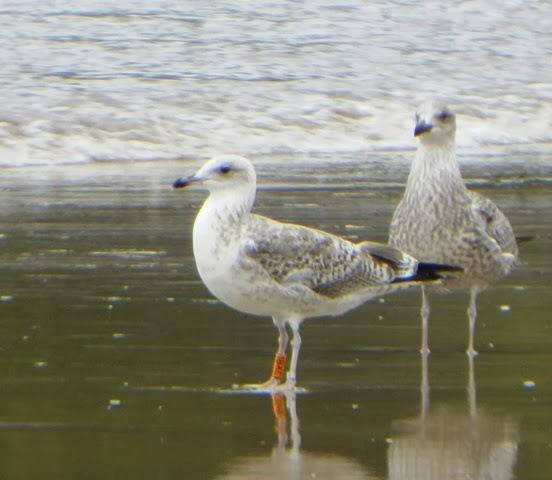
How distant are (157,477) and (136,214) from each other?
6.85m

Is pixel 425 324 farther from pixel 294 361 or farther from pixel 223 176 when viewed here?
pixel 223 176

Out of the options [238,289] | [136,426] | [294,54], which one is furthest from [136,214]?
[294,54]

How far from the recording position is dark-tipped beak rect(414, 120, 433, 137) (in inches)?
336

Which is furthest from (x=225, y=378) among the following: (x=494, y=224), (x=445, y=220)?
(x=494, y=224)

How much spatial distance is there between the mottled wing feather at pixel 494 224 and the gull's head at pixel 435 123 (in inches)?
14.0

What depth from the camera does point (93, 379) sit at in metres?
7.12

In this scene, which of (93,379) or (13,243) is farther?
(13,243)

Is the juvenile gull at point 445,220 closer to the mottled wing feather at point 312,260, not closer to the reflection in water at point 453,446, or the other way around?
the mottled wing feather at point 312,260

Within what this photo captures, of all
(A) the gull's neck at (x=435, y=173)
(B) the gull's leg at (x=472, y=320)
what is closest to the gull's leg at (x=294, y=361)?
(B) the gull's leg at (x=472, y=320)

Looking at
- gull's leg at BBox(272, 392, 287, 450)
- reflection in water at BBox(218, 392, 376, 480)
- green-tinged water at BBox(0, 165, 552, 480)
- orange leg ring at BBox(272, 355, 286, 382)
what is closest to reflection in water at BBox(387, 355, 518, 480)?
green-tinged water at BBox(0, 165, 552, 480)

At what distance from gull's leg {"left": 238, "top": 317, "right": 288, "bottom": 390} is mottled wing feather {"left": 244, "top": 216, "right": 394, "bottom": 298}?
24 cm

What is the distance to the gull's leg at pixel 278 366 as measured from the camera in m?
7.16

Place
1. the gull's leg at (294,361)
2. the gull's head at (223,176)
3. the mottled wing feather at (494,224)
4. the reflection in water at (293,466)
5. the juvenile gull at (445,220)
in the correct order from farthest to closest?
the mottled wing feather at (494,224), the juvenile gull at (445,220), the gull's head at (223,176), the gull's leg at (294,361), the reflection in water at (293,466)

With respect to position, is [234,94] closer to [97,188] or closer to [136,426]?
[97,188]
